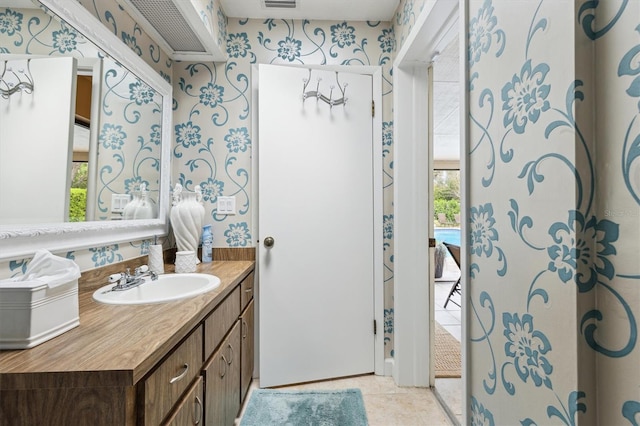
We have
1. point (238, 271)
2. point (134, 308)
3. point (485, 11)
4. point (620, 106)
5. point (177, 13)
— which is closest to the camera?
point (620, 106)

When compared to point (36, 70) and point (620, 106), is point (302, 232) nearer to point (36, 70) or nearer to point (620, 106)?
point (36, 70)

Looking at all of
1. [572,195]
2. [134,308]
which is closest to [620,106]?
[572,195]

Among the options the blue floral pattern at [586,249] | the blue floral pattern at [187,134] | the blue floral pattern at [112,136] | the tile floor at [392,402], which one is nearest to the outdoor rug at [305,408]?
the tile floor at [392,402]

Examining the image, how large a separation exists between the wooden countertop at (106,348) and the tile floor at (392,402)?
965 mm

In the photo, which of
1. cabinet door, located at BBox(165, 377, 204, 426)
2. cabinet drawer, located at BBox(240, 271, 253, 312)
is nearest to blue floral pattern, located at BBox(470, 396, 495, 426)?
cabinet door, located at BBox(165, 377, 204, 426)

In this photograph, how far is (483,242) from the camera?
862 millimetres

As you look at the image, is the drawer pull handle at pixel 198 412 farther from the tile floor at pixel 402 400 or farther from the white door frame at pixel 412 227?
the white door frame at pixel 412 227

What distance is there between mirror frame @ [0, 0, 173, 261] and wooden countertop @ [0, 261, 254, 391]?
0.25 metres

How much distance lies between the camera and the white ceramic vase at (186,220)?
5.43 feet

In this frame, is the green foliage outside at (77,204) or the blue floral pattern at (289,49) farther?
the blue floral pattern at (289,49)

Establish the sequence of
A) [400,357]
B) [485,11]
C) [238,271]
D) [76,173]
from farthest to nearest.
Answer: [400,357], [238,271], [76,173], [485,11]

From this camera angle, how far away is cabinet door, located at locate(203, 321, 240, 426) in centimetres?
108

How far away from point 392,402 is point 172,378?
1.37m

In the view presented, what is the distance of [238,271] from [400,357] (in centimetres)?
116
